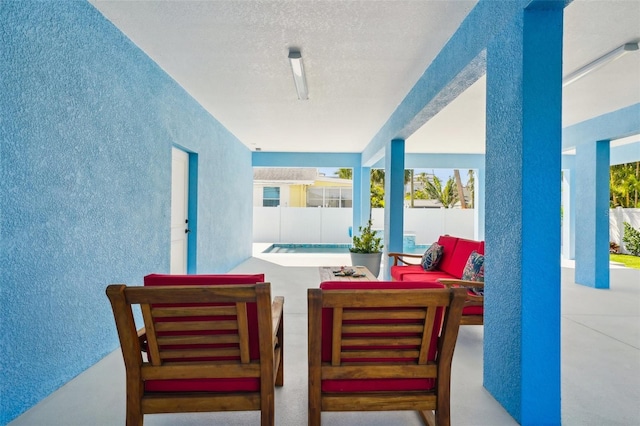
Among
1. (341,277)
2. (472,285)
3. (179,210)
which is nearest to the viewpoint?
(472,285)

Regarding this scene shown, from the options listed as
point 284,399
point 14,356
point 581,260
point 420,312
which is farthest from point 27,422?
point 581,260

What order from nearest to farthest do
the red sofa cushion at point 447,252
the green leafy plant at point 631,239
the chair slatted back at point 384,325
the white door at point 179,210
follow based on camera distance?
the chair slatted back at point 384,325 → the red sofa cushion at point 447,252 → the white door at point 179,210 → the green leafy plant at point 631,239

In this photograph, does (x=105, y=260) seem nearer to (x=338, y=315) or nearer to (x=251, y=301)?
(x=251, y=301)

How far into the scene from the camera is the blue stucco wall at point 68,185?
7.11 ft

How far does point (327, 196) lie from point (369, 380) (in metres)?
16.6

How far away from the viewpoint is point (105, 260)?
306cm

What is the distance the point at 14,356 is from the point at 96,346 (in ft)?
2.73

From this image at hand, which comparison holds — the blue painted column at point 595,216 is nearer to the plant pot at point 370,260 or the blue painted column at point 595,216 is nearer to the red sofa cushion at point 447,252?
the red sofa cushion at point 447,252

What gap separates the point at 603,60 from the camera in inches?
142


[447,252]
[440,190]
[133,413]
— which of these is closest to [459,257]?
[447,252]

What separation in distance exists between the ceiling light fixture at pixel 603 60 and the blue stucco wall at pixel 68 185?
457 cm

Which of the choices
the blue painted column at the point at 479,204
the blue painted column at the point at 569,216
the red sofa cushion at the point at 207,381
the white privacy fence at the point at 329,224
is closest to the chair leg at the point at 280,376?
the red sofa cushion at the point at 207,381

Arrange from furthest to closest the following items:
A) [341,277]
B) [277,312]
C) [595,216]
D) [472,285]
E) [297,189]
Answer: [297,189] → [595,216] → [341,277] → [472,285] → [277,312]

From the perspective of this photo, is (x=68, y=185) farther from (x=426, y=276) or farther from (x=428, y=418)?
(x=426, y=276)
